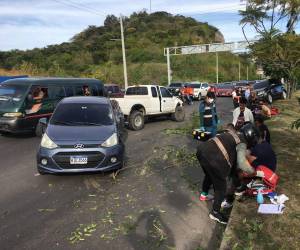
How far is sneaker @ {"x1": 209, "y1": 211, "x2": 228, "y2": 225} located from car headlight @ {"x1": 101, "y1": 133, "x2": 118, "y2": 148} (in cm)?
302

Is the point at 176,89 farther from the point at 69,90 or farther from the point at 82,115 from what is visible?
the point at 82,115

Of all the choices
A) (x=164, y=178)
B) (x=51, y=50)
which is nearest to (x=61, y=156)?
(x=164, y=178)

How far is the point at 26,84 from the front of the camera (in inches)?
554

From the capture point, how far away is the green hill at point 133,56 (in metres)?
69.4

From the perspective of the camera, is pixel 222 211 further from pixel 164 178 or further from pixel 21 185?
pixel 21 185

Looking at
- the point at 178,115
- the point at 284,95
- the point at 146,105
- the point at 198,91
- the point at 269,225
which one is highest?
the point at 146,105

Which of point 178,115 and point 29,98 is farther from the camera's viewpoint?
point 178,115

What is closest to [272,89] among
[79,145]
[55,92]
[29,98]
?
[55,92]

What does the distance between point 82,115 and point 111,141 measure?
1.40 meters

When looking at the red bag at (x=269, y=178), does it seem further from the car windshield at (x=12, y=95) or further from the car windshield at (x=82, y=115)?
the car windshield at (x=12, y=95)

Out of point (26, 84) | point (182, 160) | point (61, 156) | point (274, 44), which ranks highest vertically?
point (274, 44)

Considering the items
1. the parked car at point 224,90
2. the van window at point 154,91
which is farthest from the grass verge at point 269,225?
the parked car at point 224,90

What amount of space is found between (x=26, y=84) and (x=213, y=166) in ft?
33.0

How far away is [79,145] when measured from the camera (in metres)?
8.05
